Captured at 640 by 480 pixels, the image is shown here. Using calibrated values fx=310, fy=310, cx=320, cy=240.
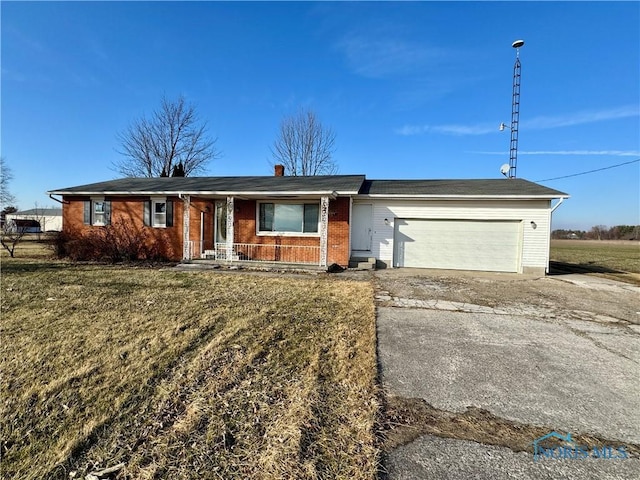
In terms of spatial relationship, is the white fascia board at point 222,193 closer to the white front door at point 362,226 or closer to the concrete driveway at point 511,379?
the white front door at point 362,226

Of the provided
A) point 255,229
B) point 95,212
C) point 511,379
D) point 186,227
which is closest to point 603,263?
point 255,229

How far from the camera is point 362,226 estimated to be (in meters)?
12.2

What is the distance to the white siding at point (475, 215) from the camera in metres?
11.1

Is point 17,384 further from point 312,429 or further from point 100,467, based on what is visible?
point 312,429

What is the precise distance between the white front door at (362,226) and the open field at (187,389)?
638 centimetres

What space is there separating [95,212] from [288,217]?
28.0 ft

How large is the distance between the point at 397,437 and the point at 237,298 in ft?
15.6

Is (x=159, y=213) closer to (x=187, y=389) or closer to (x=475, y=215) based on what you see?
(x=187, y=389)

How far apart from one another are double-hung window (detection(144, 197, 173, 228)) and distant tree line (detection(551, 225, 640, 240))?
67.4 metres

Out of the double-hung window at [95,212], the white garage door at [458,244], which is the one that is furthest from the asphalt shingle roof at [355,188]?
the white garage door at [458,244]

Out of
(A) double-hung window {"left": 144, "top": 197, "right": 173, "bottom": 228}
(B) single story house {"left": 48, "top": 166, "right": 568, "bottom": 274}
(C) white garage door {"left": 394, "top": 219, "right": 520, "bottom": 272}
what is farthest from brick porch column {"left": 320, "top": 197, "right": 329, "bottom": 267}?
(A) double-hung window {"left": 144, "top": 197, "right": 173, "bottom": 228}

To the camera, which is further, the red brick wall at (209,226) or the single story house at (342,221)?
the red brick wall at (209,226)

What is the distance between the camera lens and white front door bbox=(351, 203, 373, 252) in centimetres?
1216

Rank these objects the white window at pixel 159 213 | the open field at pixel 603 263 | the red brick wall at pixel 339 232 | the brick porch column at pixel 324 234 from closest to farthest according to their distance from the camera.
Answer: the brick porch column at pixel 324 234, the red brick wall at pixel 339 232, the open field at pixel 603 263, the white window at pixel 159 213
